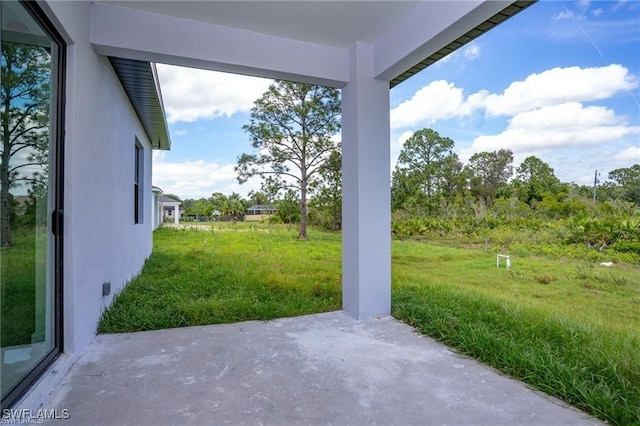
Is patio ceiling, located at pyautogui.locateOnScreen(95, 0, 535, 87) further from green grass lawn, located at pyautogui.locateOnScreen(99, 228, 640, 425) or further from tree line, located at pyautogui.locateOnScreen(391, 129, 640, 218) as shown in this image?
green grass lawn, located at pyautogui.locateOnScreen(99, 228, 640, 425)

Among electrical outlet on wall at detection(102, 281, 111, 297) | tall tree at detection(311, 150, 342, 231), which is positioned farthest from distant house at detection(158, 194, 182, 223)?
electrical outlet on wall at detection(102, 281, 111, 297)

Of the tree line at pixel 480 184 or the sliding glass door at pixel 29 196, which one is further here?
the tree line at pixel 480 184

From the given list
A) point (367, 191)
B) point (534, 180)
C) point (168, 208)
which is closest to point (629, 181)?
point (534, 180)

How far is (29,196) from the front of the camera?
1929mm

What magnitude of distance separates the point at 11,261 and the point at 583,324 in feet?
13.0

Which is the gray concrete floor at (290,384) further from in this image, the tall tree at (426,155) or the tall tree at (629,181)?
the tall tree at (426,155)

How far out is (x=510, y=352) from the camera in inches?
93.3

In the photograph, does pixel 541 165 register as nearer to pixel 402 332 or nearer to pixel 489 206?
pixel 489 206

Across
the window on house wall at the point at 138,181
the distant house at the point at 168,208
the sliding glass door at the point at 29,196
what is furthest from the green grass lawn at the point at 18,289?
the distant house at the point at 168,208

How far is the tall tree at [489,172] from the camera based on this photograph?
388 centimetres

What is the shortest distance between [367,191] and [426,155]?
1.91 metres

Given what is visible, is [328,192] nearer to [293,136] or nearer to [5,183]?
[293,136]

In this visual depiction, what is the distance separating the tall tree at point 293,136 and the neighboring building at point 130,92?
3.18 m

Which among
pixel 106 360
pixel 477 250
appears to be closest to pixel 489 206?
pixel 477 250
